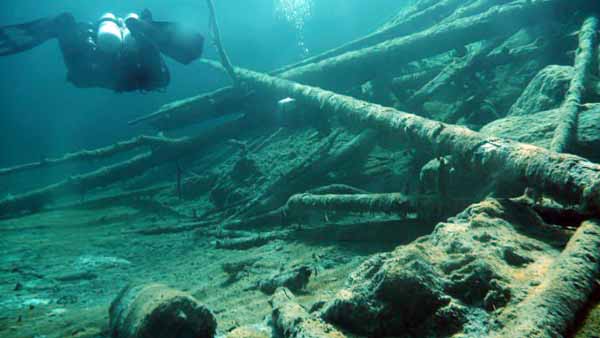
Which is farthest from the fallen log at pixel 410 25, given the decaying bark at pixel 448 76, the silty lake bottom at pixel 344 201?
the decaying bark at pixel 448 76

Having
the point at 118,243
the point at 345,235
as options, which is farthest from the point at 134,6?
the point at 345,235

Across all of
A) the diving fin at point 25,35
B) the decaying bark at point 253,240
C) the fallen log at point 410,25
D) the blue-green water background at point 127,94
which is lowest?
the decaying bark at point 253,240

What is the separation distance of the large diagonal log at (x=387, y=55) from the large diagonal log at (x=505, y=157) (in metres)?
4.41

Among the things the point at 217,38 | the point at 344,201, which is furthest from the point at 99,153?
the point at 344,201

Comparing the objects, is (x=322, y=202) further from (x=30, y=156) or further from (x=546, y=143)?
(x=30, y=156)

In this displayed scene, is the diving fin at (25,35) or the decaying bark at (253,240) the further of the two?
the diving fin at (25,35)

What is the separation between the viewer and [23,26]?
7629mm

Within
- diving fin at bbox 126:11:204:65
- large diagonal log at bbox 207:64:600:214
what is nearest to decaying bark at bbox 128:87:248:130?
diving fin at bbox 126:11:204:65

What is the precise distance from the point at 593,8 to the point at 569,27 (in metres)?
0.57

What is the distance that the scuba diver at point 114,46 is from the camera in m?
6.71

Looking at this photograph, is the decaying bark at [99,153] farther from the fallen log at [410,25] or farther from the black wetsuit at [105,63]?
the fallen log at [410,25]

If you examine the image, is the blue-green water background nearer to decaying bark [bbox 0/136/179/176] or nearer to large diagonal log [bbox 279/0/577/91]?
decaying bark [bbox 0/136/179/176]

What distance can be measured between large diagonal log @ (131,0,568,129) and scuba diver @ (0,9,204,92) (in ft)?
9.39

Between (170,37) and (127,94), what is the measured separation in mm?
34295
